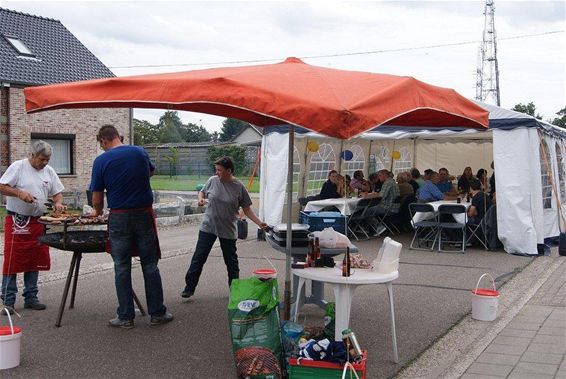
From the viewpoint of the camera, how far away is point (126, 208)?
5.27 m

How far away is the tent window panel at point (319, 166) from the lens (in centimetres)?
1514

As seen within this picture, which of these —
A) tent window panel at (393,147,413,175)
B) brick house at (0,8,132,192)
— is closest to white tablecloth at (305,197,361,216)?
tent window panel at (393,147,413,175)

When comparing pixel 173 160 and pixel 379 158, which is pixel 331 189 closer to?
pixel 379 158

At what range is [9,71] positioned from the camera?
20.0 metres

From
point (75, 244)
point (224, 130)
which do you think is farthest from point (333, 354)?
point (224, 130)

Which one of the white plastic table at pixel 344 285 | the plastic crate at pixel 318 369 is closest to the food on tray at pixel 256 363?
the plastic crate at pixel 318 369

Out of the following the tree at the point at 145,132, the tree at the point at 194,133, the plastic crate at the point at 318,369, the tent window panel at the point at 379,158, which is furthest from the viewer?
the tree at the point at 194,133

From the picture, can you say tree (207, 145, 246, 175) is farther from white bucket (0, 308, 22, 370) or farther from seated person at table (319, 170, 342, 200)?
white bucket (0, 308, 22, 370)

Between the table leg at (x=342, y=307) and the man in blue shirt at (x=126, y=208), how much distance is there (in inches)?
68.8

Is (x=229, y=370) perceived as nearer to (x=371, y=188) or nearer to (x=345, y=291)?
(x=345, y=291)

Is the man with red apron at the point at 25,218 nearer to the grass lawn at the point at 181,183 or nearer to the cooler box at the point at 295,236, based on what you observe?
the cooler box at the point at 295,236

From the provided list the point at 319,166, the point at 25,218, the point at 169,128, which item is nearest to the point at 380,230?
the point at 319,166

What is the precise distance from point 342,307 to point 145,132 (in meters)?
65.1

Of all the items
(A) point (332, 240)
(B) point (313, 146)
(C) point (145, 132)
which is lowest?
(A) point (332, 240)
